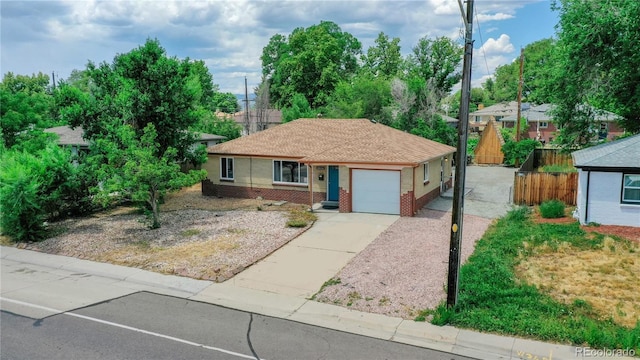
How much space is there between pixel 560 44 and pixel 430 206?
11.6 metres

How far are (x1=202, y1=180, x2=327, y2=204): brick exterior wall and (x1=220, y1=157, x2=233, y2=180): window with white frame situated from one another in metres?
0.53

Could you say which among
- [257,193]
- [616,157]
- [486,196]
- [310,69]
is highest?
[310,69]

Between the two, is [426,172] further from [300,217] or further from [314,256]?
[314,256]

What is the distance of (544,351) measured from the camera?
9078 mm

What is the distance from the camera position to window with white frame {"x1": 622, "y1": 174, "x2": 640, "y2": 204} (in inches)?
727

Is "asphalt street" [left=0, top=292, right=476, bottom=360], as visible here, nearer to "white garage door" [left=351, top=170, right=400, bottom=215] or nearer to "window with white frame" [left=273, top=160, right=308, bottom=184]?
"white garage door" [left=351, top=170, right=400, bottom=215]

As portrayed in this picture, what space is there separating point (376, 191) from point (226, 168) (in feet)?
31.1

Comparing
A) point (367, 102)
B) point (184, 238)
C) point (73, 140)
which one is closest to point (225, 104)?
point (367, 102)

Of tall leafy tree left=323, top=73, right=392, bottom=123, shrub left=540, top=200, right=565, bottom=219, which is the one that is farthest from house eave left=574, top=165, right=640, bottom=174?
tall leafy tree left=323, top=73, right=392, bottom=123

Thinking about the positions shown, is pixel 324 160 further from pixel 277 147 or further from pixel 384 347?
pixel 384 347

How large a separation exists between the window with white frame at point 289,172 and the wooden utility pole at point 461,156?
48.1 ft

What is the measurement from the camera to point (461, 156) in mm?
10289

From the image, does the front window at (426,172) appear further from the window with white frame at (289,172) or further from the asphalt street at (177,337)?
A: the asphalt street at (177,337)

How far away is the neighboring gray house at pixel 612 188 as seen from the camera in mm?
18469
